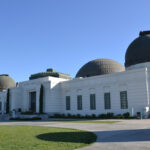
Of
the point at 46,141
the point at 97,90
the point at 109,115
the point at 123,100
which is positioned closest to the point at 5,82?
the point at 97,90

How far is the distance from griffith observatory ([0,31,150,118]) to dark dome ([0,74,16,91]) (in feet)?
43.3

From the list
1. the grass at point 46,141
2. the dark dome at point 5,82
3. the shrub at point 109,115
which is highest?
the dark dome at point 5,82

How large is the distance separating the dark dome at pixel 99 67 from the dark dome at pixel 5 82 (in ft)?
84.9

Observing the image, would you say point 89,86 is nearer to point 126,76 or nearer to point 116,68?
point 126,76

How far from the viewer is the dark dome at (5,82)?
2206 inches

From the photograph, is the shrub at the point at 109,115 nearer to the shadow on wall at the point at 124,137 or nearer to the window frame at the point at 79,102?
the window frame at the point at 79,102

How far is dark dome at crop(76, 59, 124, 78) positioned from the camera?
38625mm

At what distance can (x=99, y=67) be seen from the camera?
38.9 metres

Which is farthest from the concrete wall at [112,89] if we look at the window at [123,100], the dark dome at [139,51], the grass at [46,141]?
the grass at [46,141]

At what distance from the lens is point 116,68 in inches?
1580

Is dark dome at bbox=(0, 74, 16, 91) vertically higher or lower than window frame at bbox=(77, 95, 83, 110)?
higher

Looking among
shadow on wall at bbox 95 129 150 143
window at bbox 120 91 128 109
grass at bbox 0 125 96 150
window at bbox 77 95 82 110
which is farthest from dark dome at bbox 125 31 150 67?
grass at bbox 0 125 96 150

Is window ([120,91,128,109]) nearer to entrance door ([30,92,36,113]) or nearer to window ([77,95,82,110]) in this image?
window ([77,95,82,110])

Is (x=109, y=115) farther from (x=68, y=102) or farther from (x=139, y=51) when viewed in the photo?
(x=139, y=51)
